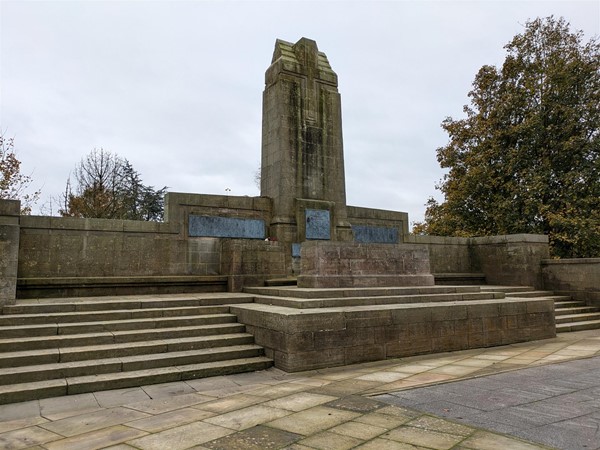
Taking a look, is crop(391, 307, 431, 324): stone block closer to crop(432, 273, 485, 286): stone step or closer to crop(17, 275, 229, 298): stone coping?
crop(17, 275, 229, 298): stone coping

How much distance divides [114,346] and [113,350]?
0.44 ft

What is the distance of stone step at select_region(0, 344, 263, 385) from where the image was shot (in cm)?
605

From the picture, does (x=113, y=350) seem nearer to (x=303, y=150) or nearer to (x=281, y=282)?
(x=281, y=282)

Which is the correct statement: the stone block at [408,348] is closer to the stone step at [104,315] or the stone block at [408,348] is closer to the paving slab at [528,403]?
the paving slab at [528,403]

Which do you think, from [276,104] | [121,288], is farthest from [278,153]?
[121,288]

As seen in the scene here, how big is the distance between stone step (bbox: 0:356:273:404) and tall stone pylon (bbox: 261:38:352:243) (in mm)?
6387

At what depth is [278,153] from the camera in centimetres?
1389

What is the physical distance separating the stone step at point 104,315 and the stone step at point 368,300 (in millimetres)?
1303

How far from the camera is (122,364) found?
666 centimetres

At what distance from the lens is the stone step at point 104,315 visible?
295 inches

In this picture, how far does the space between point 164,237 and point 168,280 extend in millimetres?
1276

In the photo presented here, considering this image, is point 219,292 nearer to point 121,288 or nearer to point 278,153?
point 121,288

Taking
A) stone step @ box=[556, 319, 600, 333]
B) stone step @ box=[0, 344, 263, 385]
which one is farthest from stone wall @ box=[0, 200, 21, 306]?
stone step @ box=[556, 319, 600, 333]

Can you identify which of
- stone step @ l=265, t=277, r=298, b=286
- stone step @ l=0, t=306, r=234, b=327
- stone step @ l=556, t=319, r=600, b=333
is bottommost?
stone step @ l=556, t=319, r=600, b=333
